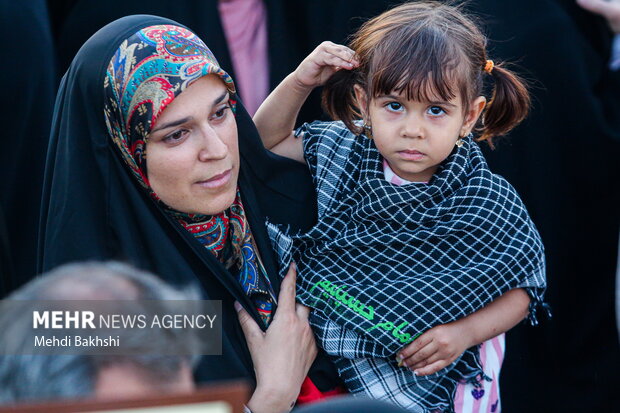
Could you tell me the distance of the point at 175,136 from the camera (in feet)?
6.29

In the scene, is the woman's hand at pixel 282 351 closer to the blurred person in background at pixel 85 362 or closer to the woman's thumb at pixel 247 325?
the woman's thumb at pixel 247 325

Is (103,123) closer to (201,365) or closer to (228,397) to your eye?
(201,365)

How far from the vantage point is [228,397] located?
81 cm

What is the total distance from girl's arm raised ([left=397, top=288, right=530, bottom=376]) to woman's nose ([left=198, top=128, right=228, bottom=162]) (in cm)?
66

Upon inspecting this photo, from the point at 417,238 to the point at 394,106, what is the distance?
33 cm

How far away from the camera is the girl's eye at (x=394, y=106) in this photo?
6.44ft

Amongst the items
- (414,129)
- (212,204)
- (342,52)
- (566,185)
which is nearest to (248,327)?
(212,204)

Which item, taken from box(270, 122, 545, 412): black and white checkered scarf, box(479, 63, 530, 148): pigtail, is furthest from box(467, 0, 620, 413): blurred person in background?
box(270, 122, 545, 412): black and white checkered scarf

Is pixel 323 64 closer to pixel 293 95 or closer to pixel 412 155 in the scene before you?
pixel 293 95

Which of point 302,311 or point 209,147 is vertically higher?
point 209,147

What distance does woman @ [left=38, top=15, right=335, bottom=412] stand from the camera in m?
1.86

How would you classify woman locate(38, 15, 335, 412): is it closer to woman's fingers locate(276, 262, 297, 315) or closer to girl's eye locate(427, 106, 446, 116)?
woman's fingers locate(276, 262, 297, 315)

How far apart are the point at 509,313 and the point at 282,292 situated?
0.58 meters

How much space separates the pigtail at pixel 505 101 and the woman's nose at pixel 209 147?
0.78 metres
